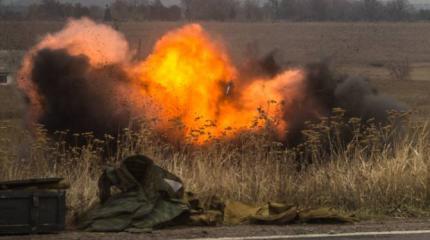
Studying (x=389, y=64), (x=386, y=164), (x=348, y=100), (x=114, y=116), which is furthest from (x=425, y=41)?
(x=386, y=164)

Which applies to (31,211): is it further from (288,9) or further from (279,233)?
(288,9)

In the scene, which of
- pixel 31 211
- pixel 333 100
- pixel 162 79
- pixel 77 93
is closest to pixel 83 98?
pixel 77 93

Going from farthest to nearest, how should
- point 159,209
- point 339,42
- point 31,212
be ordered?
1. point 339,42
2. point 159,209
3. point 31,212

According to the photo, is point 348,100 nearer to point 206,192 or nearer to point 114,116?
point 114,116

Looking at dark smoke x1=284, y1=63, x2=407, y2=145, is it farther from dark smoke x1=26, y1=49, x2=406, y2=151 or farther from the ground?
the ground

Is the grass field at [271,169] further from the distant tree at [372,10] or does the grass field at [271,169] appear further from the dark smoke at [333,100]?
the distant tree at [372,10]

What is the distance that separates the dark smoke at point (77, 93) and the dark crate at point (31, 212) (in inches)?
342

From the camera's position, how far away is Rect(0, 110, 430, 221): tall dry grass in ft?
28.6

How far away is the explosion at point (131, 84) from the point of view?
16141 mm

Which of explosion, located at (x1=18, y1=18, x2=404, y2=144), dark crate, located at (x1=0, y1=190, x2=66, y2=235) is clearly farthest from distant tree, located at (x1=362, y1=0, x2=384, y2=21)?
dark crate, located at (x1=0, y1=190, x2=66, y2=235)

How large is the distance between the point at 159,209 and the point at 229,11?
41850 millimetres

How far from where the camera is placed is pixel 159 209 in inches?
306

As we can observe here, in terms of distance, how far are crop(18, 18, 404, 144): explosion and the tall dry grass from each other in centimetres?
507

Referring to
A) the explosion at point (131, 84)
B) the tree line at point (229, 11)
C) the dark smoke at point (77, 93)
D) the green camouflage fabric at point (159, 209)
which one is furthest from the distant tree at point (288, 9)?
the green camouflage fabric at point (159, 209)
